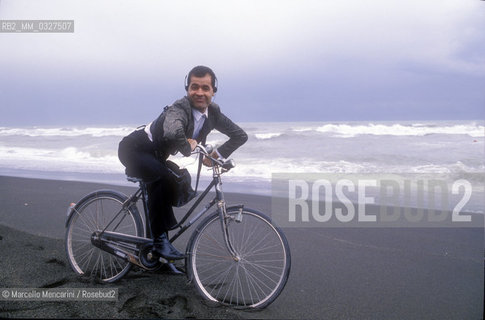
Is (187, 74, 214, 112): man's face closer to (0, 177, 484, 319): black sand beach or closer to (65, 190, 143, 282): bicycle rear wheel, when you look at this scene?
(65, 190, 143, 282): bicycle rear wheel

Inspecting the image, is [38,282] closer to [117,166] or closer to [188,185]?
[188,185]

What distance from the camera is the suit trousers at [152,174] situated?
10.7 ft

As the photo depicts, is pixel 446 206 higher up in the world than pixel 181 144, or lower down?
lower down

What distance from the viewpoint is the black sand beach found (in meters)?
2.97

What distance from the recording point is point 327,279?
3840 mm

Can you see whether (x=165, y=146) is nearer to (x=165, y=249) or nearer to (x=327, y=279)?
(x=165, y=249)

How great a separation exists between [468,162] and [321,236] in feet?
35.6

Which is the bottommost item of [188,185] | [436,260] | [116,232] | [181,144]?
[436,260]

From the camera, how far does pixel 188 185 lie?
3.41m

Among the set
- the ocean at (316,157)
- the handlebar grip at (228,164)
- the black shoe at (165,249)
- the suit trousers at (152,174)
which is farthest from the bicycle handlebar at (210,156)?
the ocean at (316,157)

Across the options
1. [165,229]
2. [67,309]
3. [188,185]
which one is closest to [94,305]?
[67,309]

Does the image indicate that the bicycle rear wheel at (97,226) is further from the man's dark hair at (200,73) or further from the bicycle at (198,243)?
the man's dark hair at (200,73)

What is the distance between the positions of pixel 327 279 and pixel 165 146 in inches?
77.4

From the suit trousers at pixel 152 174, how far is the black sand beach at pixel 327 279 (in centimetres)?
55
